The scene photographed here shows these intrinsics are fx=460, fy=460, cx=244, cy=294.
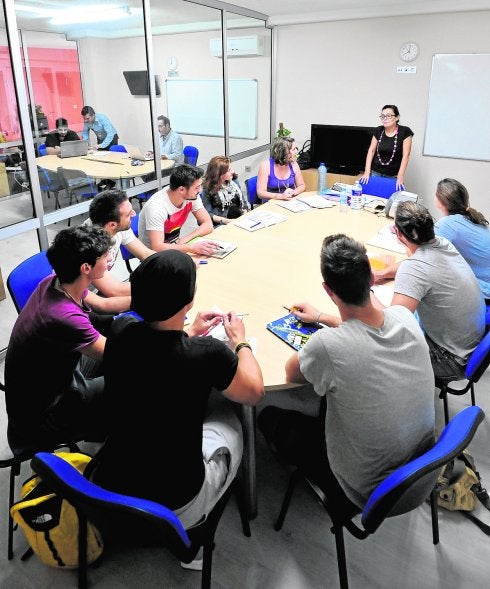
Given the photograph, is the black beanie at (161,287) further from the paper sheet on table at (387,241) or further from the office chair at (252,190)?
the office chair at (252,190)

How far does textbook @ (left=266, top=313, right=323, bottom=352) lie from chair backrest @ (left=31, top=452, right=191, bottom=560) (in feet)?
2.87

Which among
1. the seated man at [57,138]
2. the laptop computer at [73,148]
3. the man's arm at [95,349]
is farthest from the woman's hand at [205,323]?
the seated man at [57,138]

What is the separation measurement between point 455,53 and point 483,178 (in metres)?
1.44

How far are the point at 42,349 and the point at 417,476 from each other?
131 centimetres

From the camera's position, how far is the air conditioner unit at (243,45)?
6191 mm

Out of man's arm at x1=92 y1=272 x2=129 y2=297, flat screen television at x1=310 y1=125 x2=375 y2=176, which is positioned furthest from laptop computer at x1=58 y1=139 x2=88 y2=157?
man's arm at x1=92 y1=272 x2=129 y2=297

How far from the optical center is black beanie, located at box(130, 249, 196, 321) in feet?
4.39

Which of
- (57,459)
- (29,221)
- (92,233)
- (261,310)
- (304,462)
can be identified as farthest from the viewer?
(29,221)

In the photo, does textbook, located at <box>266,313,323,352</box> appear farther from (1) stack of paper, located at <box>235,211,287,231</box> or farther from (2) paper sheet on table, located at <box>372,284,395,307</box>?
(1) stack of paper, located at <box>235,211,287,231</box>

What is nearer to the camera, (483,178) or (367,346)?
(367,346)

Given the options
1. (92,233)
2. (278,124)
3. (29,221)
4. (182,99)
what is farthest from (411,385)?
(182,99)

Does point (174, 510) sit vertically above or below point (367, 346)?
below

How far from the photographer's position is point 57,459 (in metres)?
1.27

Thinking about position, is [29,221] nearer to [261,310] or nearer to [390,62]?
[261,310]
